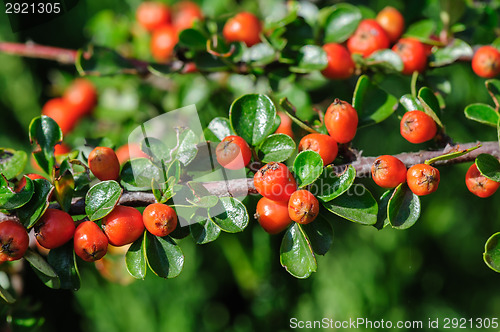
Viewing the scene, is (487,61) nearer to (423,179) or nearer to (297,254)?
(423,179)

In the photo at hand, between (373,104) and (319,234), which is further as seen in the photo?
(373,104)

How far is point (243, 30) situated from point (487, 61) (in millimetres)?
651

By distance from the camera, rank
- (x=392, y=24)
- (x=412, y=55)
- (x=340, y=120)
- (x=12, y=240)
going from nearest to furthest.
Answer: (x=12, y=240) < (x=340, y=120) < (x=412, y=55) < (x=392, y=24)

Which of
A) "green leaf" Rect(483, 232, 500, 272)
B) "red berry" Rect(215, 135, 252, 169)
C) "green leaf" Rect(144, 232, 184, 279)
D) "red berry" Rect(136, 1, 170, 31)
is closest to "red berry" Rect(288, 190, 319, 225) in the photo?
"red berry" Rect(215, 135, 252, 169)

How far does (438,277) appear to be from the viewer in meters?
2.03

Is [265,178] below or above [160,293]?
above

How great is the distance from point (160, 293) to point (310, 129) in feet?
4.26

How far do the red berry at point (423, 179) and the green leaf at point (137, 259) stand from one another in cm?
53

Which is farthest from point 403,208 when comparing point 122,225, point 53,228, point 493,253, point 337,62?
point 53,228

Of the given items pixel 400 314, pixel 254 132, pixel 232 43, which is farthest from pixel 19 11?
pixel 400 314

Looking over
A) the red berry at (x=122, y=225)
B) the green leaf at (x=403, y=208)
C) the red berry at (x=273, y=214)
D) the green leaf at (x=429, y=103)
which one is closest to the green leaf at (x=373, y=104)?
the green leaf at (x=429, y=103)

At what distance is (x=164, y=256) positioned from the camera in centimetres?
87

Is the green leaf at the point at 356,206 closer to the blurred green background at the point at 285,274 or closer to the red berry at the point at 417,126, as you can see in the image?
the red berry at the point at 417,126

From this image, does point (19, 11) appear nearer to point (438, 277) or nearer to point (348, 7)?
point (348, 7)
